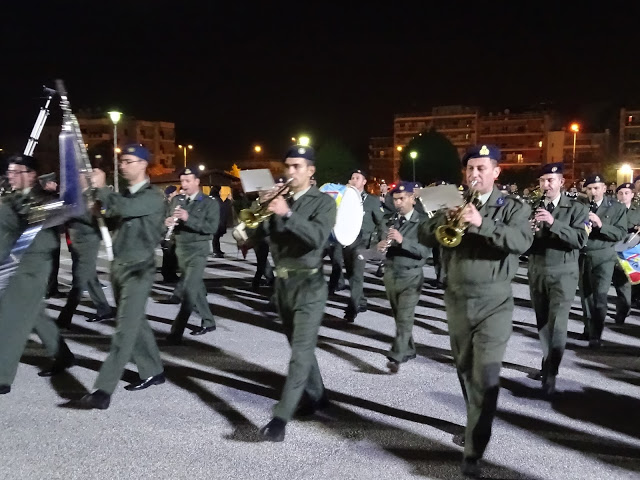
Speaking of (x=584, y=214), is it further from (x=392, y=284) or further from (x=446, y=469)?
(x=446, y=469)

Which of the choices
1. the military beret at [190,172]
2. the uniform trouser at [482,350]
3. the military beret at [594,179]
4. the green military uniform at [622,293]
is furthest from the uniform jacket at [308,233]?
the green military uniform at [622,293]

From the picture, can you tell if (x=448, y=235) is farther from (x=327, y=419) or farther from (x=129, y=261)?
(x=129, y=261)

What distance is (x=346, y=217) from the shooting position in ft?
22.0

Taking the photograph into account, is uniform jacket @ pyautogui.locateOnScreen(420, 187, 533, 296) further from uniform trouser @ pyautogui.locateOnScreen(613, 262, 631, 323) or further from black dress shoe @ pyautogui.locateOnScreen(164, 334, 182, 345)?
uniform trouser @ pyautogui.locateOnScreen(613, 262, 631, 323)

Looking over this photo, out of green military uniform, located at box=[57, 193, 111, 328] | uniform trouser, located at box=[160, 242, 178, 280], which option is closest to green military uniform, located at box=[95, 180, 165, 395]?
green military uniform, located at box=[57, 193, 111, 328]

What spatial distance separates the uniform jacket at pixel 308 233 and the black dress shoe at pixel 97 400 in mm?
1918

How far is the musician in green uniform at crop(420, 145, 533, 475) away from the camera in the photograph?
3900mm

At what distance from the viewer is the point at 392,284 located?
665cm

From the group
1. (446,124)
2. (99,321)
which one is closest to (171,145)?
(446,124)

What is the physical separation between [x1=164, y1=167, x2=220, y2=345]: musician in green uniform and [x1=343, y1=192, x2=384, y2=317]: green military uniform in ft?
6.97

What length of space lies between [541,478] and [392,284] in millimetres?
3013

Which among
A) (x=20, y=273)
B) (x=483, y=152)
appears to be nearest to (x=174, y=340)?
(x=20, y=273)

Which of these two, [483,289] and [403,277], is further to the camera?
[403,277]

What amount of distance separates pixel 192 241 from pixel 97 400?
2828mm
